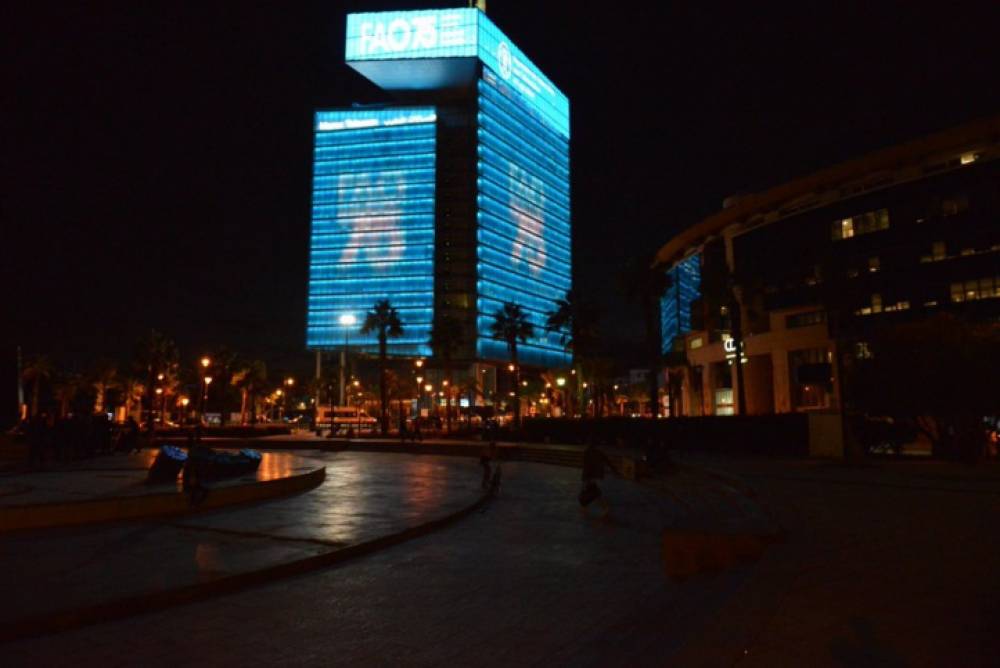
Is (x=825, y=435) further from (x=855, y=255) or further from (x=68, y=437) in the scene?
(x=855, y=255)

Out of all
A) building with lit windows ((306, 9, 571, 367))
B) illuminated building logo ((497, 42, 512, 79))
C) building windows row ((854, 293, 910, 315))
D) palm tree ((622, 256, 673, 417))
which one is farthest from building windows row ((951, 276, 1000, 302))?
illuminated building logo ((497, 42, 512, 79))

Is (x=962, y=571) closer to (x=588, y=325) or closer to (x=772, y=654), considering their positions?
(x=772, y=654)

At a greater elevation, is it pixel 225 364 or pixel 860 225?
pixel 860 225

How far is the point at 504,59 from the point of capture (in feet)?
496

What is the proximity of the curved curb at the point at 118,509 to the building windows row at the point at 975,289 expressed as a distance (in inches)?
2347

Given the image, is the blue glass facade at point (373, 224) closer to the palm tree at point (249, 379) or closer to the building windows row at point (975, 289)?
the palm tree at point (249, 379)

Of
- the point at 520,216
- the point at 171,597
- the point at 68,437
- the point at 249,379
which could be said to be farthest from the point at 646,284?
the point at 520,216

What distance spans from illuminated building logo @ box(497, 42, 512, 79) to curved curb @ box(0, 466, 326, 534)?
480 ft

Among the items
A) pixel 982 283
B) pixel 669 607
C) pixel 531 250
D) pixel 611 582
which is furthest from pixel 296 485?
pixel 531 250

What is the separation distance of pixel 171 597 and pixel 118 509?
6791 mm

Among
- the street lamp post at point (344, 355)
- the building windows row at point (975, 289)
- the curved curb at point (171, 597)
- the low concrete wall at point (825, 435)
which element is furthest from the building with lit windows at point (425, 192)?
the curved curb at point (171, 597)

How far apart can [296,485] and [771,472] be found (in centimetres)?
1485

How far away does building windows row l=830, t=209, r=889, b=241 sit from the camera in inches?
2443

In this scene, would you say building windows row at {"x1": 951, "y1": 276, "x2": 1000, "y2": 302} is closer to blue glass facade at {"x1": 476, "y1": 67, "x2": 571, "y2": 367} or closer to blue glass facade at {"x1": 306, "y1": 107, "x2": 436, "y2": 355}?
blue glass facade at {"x1": 476, "y1": 67, "x2": 571, "y2": 367}
